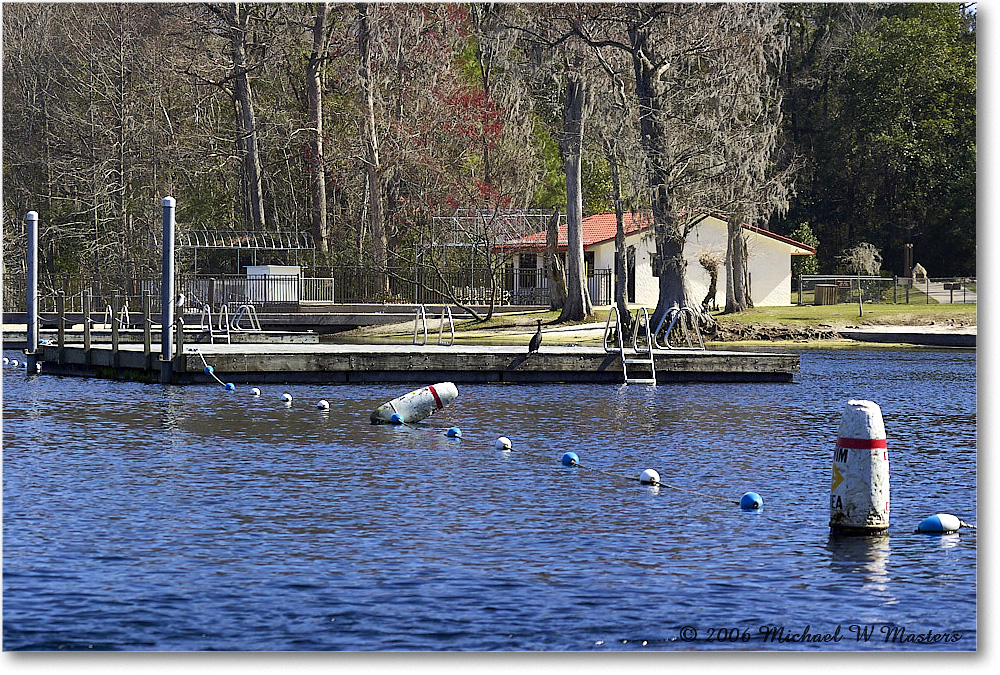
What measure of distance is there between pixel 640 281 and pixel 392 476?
48.2 m

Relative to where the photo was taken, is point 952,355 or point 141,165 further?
point 141,165

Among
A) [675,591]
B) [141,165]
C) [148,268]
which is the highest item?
[141,165]

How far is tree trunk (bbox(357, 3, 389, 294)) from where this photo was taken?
177 feet

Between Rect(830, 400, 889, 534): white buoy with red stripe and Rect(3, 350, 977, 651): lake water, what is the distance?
0.18 m

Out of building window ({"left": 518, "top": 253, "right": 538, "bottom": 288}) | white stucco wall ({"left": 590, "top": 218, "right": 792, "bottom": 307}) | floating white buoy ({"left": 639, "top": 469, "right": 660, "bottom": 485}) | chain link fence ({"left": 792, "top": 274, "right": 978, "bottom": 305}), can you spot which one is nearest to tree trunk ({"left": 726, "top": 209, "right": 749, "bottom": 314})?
chain link fence ({"left": 792, "top": 274, "right": 978, "bottom": 305})

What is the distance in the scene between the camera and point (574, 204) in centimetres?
4997

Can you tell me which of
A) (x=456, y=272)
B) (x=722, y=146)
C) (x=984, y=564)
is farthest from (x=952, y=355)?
(x=984, y=564)

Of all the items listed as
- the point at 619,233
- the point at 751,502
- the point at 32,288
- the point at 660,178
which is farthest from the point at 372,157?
the point at 751,502

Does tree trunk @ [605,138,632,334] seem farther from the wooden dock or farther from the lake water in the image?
the lake water

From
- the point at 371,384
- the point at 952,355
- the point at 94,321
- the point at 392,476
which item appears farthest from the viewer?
the point at 94,321

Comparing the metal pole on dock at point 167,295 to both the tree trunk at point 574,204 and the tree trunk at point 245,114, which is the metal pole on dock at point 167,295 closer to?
the tree trunk at point 574,204

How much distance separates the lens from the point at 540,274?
6381cm

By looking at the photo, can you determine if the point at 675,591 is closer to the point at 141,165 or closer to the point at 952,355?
the point at 952,355

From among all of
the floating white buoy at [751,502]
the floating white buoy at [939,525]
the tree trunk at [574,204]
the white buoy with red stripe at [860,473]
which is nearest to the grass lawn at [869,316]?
the tree trunk at [574,204]
